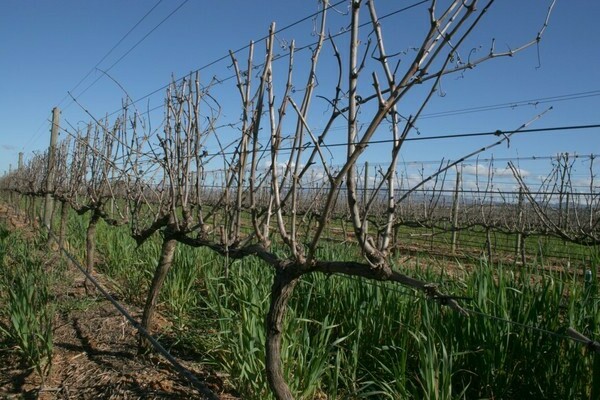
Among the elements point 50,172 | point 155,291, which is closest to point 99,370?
point 155,291

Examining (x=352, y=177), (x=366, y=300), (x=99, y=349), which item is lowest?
(x=99, y=349)

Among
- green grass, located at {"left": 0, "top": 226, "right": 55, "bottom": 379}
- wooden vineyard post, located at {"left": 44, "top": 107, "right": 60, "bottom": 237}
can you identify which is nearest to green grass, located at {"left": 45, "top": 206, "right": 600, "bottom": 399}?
green grass, located at {"left": 0, "top": 226, "right": 55, "bottom": 379}

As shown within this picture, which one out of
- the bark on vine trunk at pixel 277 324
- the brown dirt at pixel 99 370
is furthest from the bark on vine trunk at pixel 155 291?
the bark on vine trunk at pixel 277 324

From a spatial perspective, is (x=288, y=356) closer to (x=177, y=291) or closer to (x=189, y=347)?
(x=189, y=347)

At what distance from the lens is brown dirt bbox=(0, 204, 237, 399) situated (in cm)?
276

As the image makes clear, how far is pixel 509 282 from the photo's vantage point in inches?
119

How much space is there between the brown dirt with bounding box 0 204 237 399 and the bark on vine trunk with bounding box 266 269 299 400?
35.6 inches

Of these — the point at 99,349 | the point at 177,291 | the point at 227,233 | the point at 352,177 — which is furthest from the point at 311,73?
the point at 177,291

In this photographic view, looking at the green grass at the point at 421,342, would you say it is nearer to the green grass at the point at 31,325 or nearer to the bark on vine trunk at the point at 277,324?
the bark on vine trunk at the point at 277,324

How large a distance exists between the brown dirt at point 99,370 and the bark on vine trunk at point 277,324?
905 millimetres

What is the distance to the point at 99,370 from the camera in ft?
9.88

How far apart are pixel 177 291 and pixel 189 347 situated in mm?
925

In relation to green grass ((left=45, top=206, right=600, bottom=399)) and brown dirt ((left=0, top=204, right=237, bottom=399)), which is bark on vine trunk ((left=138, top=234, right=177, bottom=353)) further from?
green grass ((left=45, top=206, right=600, bottom=399))

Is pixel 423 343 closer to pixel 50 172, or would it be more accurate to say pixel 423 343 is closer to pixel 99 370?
pixel 99 370
